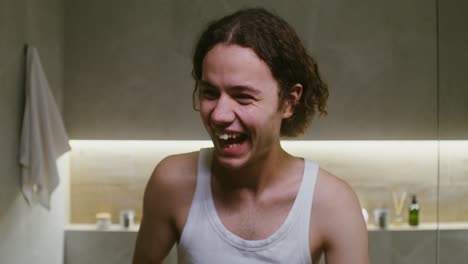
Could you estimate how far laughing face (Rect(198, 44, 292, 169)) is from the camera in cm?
87

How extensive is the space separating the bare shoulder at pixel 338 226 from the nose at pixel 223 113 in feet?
0.90

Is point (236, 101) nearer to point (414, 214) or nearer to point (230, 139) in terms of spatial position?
point (230, 139)

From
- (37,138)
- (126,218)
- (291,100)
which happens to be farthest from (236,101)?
(126,218)

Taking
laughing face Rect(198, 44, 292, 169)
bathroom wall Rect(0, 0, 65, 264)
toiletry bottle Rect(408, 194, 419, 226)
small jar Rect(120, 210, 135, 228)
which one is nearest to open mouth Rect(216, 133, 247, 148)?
laughing face Rect(198, 44, 292, 169)

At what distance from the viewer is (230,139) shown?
887 millimetres

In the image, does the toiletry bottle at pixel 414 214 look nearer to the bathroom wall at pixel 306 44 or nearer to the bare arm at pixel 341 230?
the bathroom wall at pixel 306 44

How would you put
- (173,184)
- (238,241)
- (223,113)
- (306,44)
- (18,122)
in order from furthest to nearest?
(306,44) < (18,122) < (173,184) < (238,241) < (223,113)

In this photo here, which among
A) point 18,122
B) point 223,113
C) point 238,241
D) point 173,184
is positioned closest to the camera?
point 223,113

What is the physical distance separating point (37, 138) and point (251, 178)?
4.28 feet

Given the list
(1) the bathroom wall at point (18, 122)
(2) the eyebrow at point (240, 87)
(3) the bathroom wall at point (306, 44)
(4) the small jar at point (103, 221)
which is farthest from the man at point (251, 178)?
(4) the small jar at point (103, 221)

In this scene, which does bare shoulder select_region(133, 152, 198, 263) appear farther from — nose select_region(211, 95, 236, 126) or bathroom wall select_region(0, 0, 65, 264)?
bathroom wall select_region(0, 0, 65, 264)

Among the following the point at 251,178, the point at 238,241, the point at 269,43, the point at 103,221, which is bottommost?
the point at 103,221

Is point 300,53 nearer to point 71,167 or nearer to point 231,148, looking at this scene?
point 231,148

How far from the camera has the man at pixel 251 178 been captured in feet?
2.91
